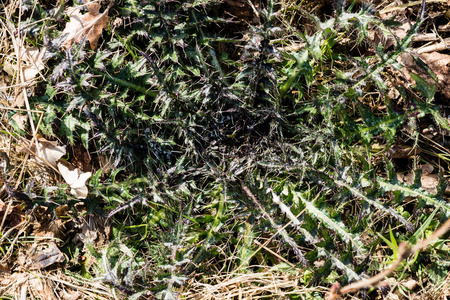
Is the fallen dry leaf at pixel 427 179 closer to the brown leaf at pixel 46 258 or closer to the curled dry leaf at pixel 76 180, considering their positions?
the curled dry leaf at pixel 76 180

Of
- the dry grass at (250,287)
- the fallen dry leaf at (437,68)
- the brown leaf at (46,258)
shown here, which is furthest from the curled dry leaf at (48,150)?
the fallen dry leaf at (437,68)

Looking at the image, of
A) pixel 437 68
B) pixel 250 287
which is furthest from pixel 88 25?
pixel 437 68

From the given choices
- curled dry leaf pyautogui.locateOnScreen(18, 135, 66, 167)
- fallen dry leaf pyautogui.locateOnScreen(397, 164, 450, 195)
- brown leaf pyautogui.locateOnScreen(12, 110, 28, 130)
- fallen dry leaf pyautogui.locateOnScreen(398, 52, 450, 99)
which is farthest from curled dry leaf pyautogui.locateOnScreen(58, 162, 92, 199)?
fallen dry leaf pyautogui.locateOnScreen(398, 52, 450, 99)

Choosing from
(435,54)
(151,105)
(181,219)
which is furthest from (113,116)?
(435,54)

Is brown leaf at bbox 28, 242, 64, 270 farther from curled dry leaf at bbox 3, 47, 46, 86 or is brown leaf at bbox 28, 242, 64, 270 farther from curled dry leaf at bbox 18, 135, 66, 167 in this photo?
curled dry leaf at bbox 3, 47, 46, 86

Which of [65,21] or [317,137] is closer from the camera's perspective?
[317,137]

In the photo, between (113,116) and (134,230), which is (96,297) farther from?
(113,116)
